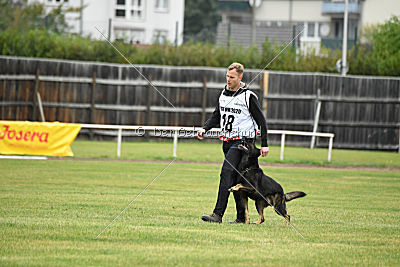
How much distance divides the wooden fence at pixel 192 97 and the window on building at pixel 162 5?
26.9 meters

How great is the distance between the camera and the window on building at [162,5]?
5442cm

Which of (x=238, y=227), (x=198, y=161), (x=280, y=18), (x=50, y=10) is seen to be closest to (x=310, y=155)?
(x=198, y=161)

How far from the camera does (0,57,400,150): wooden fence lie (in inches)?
1086

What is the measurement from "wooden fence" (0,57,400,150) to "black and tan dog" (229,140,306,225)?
18.8 metres

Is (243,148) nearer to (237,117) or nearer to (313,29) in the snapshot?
(237,117)

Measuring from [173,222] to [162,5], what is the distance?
1867 inches

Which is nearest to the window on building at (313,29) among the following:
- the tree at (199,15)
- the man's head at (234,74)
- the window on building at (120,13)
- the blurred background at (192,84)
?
the tree at (199,15)

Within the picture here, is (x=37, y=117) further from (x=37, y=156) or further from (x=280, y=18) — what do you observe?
(x=280, y=18)

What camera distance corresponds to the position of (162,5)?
181 ft

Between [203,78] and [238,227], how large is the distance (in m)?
19.9

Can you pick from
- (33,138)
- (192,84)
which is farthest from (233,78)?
(192,84)

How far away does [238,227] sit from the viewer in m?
8.73

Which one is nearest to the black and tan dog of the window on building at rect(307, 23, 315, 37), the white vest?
the white vest

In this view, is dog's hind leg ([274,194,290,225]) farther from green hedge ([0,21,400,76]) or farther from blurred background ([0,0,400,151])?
green hedge ([0,21,400,76])
